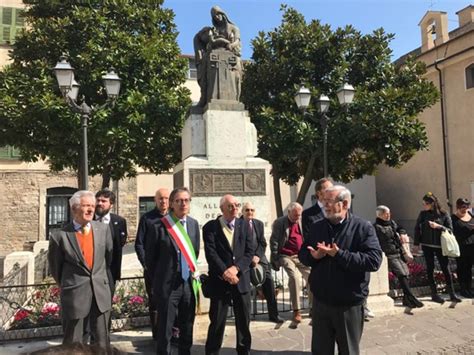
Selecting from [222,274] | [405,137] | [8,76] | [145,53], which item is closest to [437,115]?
[405,137]

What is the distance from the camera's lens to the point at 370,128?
15.3 meters

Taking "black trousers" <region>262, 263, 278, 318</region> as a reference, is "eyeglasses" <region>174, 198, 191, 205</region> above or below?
above

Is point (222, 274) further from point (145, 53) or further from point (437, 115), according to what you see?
point (437, 115)

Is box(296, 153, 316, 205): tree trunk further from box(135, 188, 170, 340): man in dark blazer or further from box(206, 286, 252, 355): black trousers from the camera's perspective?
box(206, 286, 252, 355): black trousers

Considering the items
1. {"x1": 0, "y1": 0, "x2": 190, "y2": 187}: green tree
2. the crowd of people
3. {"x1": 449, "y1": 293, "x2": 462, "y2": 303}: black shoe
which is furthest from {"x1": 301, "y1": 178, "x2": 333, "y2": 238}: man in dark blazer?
{"x1": 0, "y1": 0, "x2": 190, "y2": 187}: green tree

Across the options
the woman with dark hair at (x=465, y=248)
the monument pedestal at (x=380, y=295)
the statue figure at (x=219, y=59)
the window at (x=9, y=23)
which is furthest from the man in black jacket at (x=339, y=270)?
the window at (x=9, y=23)

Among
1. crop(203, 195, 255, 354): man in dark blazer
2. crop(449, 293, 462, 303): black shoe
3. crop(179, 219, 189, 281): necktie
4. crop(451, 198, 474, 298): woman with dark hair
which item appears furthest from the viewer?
crop(451, 198, 474, 298): woman with dark hair

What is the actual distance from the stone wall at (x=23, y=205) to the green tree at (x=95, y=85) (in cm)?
722

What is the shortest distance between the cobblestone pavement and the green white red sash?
1209 millimetres

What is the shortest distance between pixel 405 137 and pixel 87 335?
14390mm

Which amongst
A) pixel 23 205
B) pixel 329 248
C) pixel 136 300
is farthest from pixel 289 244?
pixel 23 205

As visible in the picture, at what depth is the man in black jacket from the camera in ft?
12.1

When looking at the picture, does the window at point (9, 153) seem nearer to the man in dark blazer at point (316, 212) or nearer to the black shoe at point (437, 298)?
the man in dark blazer at point (316, 212)

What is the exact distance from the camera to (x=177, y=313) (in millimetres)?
4699
